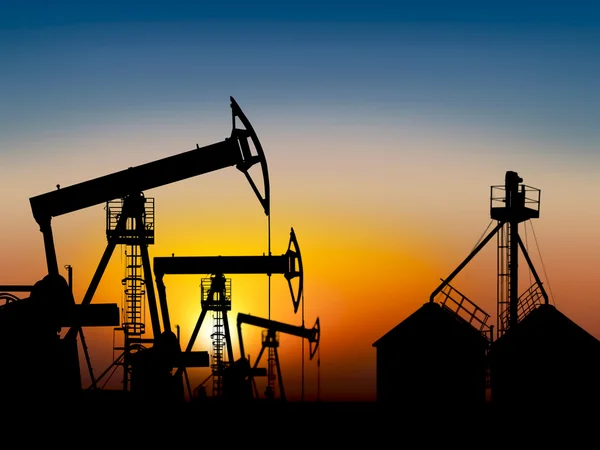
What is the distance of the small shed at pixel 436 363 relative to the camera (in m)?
29.2

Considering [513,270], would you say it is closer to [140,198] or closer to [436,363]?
[436,363]

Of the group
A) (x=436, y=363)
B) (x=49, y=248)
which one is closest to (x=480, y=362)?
(x=436, y=363)

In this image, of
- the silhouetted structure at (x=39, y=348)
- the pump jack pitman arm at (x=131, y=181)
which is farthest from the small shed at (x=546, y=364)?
the silhouetted structure at (x=39, y=348)

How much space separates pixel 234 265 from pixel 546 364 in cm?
939

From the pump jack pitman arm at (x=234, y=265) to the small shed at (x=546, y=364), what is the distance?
6.27 m

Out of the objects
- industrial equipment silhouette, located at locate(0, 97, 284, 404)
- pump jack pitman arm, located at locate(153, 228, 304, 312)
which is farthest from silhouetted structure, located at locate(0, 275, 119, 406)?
pump jack pitman arm, located at locate(153, 228, 304, 312)

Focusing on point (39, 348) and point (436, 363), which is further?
point (436, 363)

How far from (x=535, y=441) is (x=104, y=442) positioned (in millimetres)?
9914

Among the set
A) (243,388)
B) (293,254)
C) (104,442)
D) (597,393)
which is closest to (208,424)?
(104,442)

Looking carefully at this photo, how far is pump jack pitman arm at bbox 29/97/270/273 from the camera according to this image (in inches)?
878

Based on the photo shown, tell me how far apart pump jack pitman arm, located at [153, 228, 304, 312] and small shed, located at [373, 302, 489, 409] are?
3.47m

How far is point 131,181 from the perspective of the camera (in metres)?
23.7

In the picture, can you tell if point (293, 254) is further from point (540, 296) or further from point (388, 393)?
point (540, 296)

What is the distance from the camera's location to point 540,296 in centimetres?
3159
